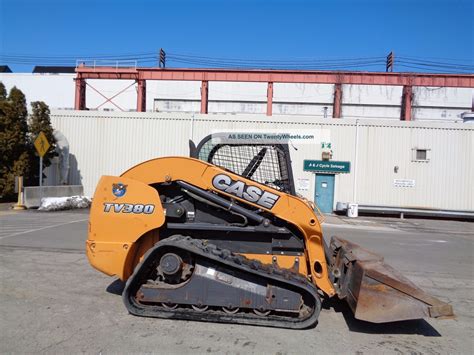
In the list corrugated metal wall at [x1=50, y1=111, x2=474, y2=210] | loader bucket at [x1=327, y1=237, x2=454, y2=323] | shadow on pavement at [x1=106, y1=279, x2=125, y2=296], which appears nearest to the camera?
loader bucket at [x1=327, y1=237, x2=454, y2=323]

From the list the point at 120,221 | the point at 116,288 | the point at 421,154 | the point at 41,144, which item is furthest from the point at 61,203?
the point at 421,154

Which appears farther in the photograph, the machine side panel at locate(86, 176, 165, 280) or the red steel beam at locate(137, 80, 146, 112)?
the red steel beam at locate(137, 80, 146, 112)

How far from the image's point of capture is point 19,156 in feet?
57.8

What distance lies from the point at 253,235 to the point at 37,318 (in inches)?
98.6

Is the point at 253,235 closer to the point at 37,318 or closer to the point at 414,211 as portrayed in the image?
the point at 37,318

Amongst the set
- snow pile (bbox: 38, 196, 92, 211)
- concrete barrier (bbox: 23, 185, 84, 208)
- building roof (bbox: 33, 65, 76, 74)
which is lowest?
snow pile (bbox: 38, 196, 92, 211)

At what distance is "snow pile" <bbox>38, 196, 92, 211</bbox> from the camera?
1552cm

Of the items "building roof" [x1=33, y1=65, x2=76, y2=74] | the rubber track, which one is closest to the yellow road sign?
the rubber track

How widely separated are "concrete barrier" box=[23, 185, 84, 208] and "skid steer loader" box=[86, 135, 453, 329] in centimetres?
1306

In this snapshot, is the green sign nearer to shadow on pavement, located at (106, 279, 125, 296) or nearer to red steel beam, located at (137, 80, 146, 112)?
red steel beam, located at (137, 80, 146, 112)

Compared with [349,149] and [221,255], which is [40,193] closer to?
[349,149]

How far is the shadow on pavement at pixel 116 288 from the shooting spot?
5178mm

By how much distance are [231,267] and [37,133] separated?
17.3 meters

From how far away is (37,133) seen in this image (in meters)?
18.5
